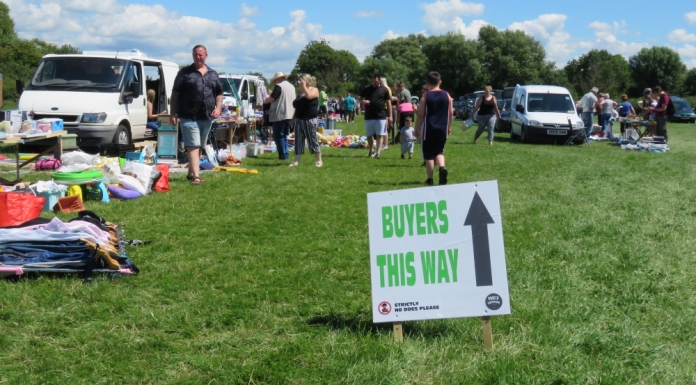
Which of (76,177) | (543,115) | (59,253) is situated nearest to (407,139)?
(76,177)

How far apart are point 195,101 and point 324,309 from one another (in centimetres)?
616

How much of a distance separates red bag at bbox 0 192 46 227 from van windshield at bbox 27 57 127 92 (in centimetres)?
759

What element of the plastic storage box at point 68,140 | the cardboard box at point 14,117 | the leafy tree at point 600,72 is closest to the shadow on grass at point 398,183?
the plastic storage box at point 68,140

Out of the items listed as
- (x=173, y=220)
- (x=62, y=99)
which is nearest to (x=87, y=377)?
(x=173, y=220)

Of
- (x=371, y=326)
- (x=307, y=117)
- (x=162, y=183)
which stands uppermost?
(x=307, y=117)

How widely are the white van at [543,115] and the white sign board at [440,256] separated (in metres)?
18.1

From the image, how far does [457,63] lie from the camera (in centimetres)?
8469

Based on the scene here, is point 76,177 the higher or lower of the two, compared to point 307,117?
lower

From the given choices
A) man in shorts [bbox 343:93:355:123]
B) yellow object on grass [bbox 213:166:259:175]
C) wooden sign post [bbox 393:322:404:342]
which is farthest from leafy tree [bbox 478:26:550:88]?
wooden sign post [bbox 393:322:404:342]

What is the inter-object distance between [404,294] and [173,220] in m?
4.15

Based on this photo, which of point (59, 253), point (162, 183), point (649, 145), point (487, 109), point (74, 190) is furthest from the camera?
point (487, 109)

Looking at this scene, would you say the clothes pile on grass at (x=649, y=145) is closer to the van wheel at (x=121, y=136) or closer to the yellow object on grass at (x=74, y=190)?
the van wheel at (x=121, y=136)

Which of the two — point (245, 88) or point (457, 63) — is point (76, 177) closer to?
point (245, 88)

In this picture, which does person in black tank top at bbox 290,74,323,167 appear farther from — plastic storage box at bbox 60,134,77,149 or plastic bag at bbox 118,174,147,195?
plastic bag at bbox 118,174,147,195
